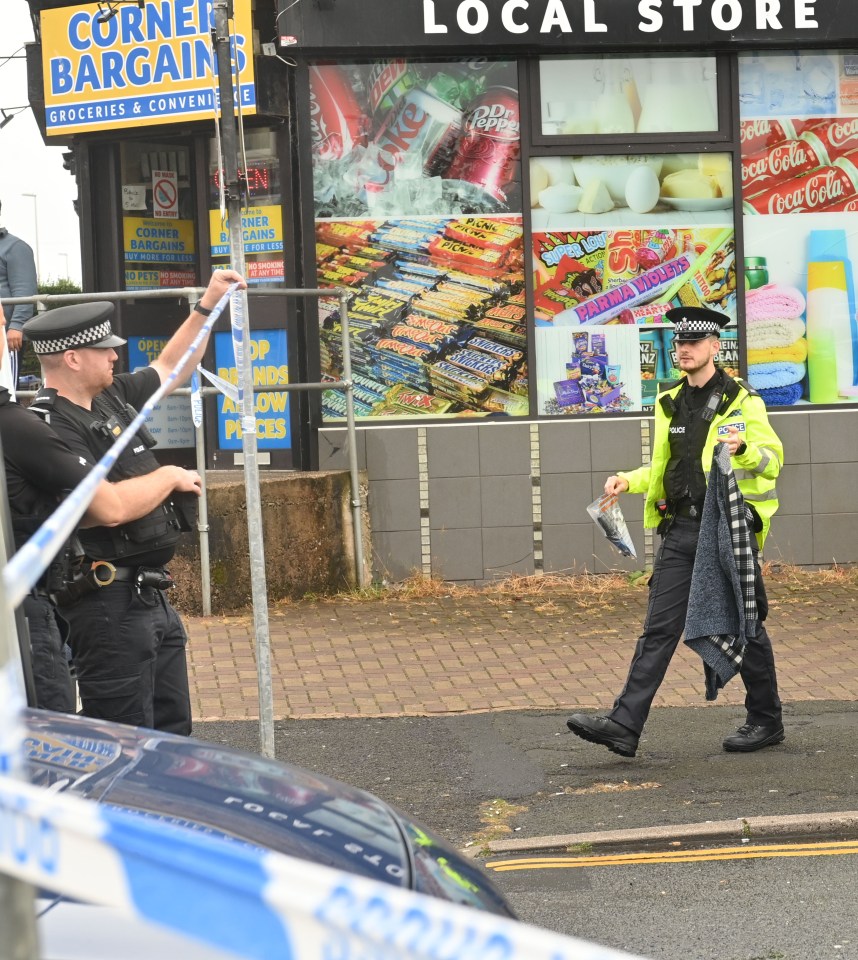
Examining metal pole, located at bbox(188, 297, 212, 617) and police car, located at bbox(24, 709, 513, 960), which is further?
metal pole, located at bbox(188, 297, 212, 617)

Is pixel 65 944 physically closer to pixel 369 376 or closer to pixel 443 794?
pixel 443 794

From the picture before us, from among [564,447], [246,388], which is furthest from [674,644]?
[564,447]

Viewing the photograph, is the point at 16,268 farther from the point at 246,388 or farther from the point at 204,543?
the point at 246,388

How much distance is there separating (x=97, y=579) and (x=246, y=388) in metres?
1.06

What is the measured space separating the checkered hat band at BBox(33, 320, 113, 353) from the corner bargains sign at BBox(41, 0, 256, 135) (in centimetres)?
584

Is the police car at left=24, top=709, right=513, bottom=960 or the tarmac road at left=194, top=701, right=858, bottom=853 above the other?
the police car at left=24, top=709, right=513, bottom=960

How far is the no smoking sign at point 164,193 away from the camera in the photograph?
11602mm

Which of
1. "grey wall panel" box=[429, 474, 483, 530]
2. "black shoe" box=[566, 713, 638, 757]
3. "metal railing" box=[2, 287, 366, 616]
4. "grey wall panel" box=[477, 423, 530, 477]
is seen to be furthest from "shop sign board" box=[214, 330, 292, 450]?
"black shoe" box=[566, 713, 638, 757]

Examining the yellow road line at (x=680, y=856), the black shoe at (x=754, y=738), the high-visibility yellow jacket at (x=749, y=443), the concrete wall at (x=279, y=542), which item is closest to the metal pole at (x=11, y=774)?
the yellow road line at (x=680, y=856)

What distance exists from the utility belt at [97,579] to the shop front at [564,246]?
18.5 ft

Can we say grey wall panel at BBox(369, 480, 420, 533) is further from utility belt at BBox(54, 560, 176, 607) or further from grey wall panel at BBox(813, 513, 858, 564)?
utility belt at BBox(54, 560, 176, 607)

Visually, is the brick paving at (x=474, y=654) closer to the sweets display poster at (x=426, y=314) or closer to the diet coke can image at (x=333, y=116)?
the sweets display poster at (x=426, y=314)

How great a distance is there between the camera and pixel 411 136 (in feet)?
34.7

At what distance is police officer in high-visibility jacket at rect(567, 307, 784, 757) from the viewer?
6352 mm
